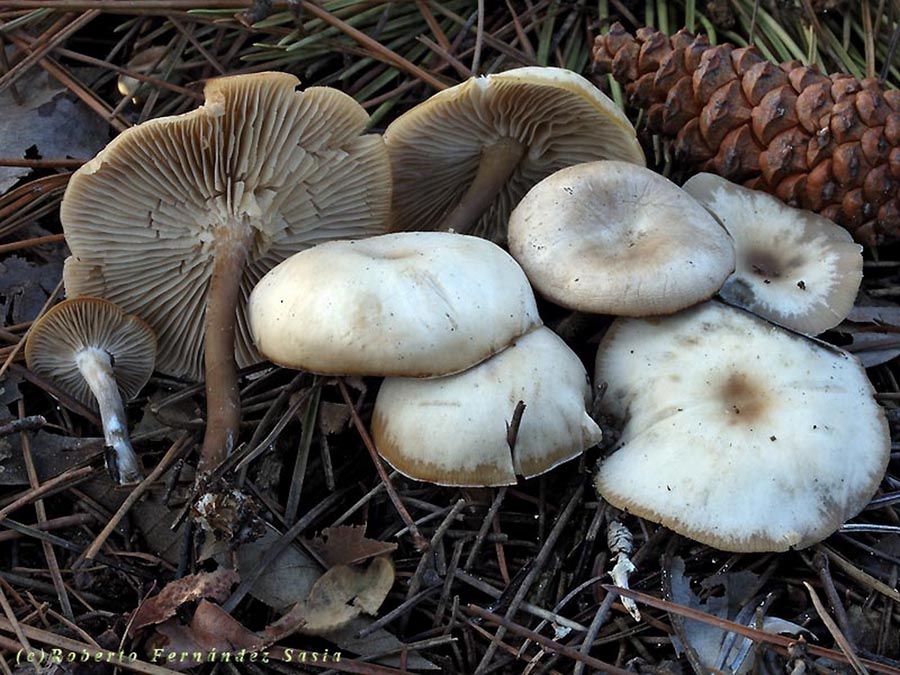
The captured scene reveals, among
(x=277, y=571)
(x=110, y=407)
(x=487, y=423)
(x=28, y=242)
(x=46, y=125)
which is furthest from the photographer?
(x=46, y=125)

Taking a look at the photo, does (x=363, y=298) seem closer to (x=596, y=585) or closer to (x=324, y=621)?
(x=324, y=621)

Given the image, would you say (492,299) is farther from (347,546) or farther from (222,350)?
(222,350)

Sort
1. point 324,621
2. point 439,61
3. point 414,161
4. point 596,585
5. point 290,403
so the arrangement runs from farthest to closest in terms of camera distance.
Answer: point 439,61
point 414,161
point 290,403
point 596,585
point 324,621

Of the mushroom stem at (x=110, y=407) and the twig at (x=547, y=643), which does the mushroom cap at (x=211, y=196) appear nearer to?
the mushroom stem at (x=110, y=407)

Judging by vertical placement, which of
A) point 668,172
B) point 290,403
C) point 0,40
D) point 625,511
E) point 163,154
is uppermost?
point 0,40

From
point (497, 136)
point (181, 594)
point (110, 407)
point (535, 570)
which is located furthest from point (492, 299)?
point (110, 407)

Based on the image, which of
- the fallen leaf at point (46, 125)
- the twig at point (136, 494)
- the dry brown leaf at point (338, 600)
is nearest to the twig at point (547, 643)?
the dry brown leaf at point (338, 600)

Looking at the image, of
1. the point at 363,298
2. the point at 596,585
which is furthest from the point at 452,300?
the point at 596,585
